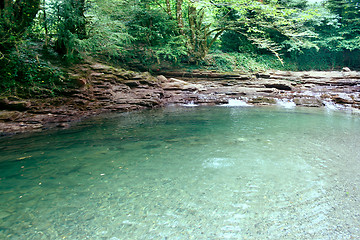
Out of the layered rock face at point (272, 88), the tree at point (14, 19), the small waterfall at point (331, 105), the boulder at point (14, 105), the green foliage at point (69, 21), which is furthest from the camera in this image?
the layered rock face at point (272, 88)

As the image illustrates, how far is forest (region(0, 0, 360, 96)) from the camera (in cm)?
746

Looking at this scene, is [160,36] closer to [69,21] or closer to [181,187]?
[69,21]

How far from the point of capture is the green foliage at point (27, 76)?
695 cm

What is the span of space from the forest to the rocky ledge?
0.72 m

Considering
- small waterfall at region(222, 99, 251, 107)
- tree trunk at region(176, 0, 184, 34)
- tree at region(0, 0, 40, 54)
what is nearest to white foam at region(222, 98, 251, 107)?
small waterfall at region(222, 99, 251, 107)

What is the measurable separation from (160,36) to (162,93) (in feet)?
16.9

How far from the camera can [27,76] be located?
7.40 m

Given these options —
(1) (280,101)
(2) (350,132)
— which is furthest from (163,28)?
(2) (350,132)

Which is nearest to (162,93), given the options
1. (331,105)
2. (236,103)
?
(236,103)

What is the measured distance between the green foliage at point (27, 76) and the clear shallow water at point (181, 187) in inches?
109

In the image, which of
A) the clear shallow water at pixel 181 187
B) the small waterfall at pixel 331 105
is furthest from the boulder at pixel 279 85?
the clear shallow water at pixel 181 187

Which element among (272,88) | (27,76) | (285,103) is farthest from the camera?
(272,88)

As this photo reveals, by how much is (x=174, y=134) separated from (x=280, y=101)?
8466 mm

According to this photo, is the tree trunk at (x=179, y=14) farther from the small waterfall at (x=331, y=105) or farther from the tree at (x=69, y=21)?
the small waterfall at (x=331, y=105)
